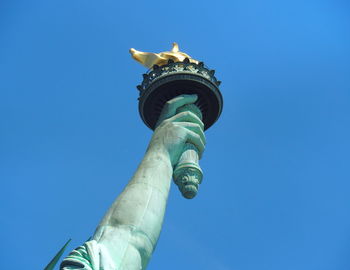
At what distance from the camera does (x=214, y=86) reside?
1477 cm

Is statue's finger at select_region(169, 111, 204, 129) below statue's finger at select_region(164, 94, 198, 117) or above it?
below

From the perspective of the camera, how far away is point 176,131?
39.1 ft

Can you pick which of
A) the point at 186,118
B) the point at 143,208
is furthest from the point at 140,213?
the point at 186,118

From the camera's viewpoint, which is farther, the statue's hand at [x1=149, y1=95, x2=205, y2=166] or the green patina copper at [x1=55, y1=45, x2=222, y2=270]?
the statue's hand at [x1=149, y1=95, x2=205, y2=166]

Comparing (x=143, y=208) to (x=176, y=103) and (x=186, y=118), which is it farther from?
(x=176, y=103)

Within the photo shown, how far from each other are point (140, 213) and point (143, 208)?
173 mm

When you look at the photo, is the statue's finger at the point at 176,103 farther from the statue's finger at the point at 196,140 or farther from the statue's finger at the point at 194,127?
the statue's finger at the point at 196,140

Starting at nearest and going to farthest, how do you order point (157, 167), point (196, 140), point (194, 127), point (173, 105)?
point (157, 167)
point (196, 140)
point (194, 127)
point (173, 105)

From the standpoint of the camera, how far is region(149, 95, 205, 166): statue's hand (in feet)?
37.5

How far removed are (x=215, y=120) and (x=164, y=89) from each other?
1832mm

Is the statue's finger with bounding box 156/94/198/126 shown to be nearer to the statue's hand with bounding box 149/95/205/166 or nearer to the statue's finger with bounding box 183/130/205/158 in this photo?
the statue's hand with bounding box 149/95/205/166

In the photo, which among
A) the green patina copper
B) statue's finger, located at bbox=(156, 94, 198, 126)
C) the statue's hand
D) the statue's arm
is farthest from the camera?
statue's finger, located at bbox=(156, 94, 198, 126)

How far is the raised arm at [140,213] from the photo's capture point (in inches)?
307

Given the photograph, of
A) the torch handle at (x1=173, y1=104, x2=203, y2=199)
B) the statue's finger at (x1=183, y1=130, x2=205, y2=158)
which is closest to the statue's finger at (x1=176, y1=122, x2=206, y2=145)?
the statue's finger at (x1=183, y1=130, x2=205, y2=158)
